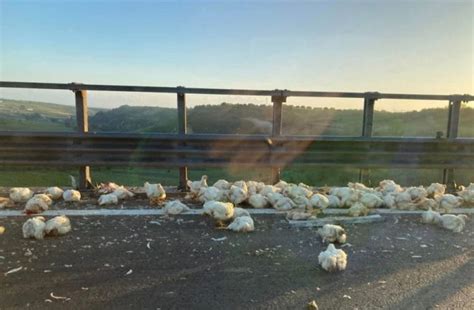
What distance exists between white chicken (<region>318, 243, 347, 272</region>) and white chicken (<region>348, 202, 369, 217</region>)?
4.70 feet

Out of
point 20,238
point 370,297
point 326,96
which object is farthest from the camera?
point 326,96

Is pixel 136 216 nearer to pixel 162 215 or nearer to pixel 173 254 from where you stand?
pixel 162 215

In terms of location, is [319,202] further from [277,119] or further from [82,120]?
[82,120]

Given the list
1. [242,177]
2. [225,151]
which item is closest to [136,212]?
[225,151]

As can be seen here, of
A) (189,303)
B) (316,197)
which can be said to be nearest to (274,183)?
(316,197)

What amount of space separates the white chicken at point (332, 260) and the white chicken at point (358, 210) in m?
1.43

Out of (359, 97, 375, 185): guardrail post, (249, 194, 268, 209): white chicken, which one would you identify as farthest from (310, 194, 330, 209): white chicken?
(359, 97, 375, 185): guardrail post

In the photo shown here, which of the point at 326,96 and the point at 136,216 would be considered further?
the point at 326,96

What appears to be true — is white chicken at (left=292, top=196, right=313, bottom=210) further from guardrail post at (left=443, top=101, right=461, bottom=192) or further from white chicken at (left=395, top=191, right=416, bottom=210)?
guardrail post at (left=443, top=101, right=461, bottom=192)

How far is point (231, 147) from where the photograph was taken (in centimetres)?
599

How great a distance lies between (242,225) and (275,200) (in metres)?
1.04

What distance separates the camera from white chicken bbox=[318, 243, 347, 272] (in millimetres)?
3203

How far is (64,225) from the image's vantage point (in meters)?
3.95

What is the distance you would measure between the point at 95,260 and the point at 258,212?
6.88 ft
